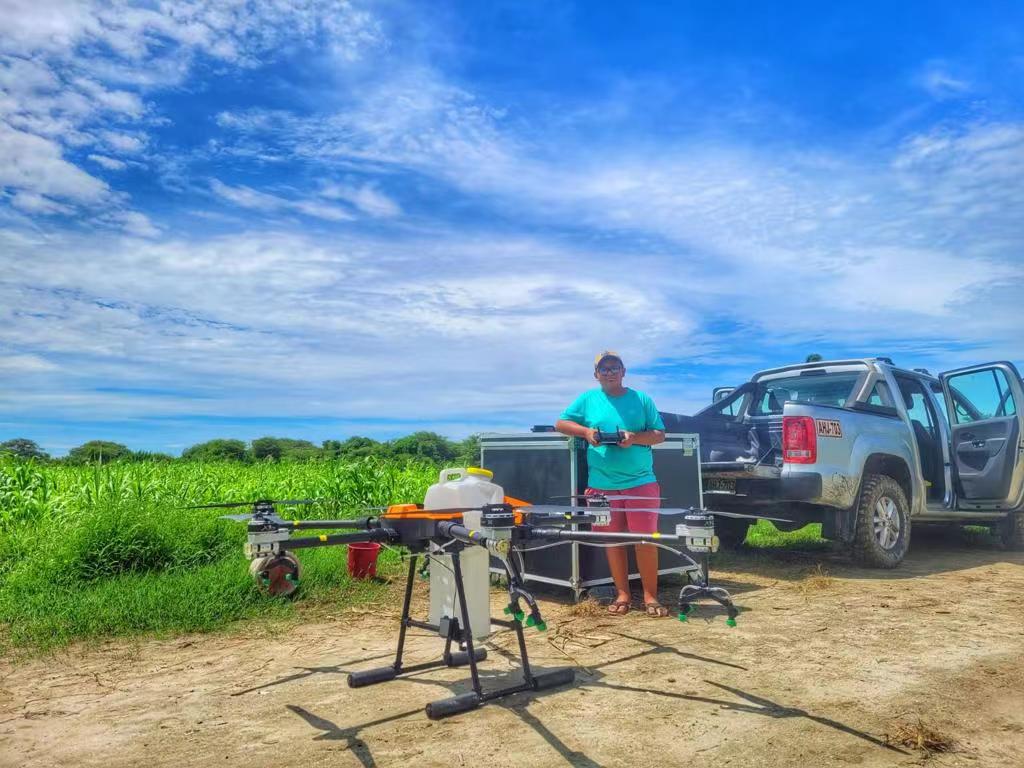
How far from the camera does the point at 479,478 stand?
4.64 metres

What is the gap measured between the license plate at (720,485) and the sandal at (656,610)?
2.35 meters

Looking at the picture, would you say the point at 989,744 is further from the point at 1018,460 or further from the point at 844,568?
the point at 1018,460

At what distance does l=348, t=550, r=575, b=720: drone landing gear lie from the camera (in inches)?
153

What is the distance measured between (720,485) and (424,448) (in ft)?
38.1

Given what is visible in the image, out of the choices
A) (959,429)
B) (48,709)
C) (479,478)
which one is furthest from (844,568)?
(48,709)

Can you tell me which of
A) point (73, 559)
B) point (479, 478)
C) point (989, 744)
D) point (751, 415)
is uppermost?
point (751, 415)

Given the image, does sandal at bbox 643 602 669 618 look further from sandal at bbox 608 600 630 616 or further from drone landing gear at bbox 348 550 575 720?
drone landing gear at bbox 348 550 575 720

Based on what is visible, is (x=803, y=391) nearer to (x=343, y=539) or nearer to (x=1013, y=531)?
(x=1013, y=531)

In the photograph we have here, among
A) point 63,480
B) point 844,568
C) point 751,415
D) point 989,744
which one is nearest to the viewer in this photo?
point 989,744

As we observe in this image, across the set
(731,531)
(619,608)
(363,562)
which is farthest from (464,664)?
(731,531)

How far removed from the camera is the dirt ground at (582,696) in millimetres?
3689

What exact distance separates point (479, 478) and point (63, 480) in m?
10.3

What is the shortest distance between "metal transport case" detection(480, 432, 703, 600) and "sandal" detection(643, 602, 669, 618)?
0.59 meters

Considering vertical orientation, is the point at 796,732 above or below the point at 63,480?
below
